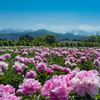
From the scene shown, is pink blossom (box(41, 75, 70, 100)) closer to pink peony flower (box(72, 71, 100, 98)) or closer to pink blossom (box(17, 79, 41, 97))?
pink peony flower (box(72, 71, 100, 98))

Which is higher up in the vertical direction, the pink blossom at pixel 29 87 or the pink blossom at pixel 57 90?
the pink blossom at pixel 57 90

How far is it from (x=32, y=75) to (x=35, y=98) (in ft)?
3.09

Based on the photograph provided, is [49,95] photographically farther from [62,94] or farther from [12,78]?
[12,78]

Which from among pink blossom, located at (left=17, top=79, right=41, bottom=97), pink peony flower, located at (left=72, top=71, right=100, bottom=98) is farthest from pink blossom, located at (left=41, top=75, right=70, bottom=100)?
pink blossom, located at (left=17, top=79, right=41, bottom=97)

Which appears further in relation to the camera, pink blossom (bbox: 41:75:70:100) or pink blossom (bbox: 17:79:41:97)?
pink blossom (bbox: 17:79:41:97)

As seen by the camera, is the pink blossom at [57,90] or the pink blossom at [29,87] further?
the pink blossom at [29,87]

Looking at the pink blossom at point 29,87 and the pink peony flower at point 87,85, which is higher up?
the pink peony flower at point 87,85

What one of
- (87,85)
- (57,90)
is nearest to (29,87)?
(57,90)

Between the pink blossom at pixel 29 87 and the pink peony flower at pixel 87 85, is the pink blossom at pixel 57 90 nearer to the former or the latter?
the pink peony flower at pixel 87 85

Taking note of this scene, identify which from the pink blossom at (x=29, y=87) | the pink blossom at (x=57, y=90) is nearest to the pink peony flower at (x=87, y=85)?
the pink blossom at (x=57, y=90)

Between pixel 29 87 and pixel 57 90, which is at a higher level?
pixel 57 90

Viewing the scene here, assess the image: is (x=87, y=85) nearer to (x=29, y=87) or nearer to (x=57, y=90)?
(x=57, y=90)

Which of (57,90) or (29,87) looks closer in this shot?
(57,90)

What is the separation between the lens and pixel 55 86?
122 centimetres
